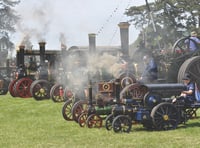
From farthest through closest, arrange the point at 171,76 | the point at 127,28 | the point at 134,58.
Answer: the point at 127,28, the point at 134,58, the point at 171,76

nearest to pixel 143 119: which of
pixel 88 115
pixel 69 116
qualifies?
pixel 88 115

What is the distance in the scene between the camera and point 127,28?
18062 mm

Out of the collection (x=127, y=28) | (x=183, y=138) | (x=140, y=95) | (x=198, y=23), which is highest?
(x=198, y=23)

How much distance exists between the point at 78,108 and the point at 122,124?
5.93 feet

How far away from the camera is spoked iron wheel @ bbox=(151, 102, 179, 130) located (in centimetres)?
952

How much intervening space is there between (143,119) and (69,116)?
254 cm

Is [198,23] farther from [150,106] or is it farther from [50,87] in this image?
[150,106]

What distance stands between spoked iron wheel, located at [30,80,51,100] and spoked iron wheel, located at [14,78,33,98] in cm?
114

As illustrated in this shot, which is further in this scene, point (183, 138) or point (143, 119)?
point (143, 119)

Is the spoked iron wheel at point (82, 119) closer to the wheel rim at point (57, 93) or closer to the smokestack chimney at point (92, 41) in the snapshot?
the wheel rim at point (57, 93)

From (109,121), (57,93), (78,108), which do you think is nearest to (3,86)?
(57,93)

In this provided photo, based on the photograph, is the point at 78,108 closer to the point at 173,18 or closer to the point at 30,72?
the point at 30,72

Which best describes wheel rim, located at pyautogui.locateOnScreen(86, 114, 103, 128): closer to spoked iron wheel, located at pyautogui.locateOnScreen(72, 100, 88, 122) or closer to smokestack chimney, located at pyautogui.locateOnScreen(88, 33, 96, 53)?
spoked iron wheel, located at pyautogui.locateOnScreen(72, 100, 88, 122)

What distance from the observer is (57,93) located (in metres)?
16.9
